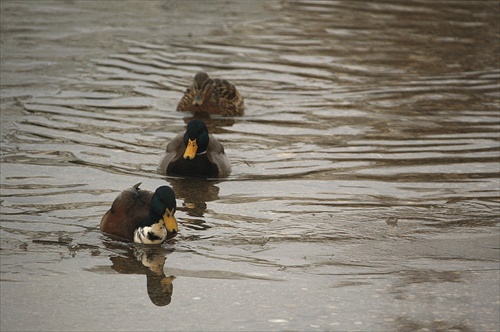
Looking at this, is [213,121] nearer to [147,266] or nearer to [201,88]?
[201,88]

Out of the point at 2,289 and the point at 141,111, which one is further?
the point at 141,111

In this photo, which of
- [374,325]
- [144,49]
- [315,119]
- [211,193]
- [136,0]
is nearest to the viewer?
[374,325]

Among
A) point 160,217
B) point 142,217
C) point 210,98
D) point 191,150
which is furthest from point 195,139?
point 210,98

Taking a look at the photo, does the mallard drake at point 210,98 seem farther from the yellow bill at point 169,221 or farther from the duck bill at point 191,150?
the yellow bill at point 169,221

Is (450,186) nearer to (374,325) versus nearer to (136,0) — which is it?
(374,325)

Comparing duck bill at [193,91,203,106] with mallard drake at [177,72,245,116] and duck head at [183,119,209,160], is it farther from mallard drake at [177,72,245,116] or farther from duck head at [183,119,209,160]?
duck head at [183,119,209,160]

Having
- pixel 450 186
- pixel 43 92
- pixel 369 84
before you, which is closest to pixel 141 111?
pixel 43 92

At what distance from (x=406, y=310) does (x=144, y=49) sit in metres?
12.0

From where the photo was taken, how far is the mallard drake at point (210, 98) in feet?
52.0

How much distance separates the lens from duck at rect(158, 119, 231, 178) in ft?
40.9

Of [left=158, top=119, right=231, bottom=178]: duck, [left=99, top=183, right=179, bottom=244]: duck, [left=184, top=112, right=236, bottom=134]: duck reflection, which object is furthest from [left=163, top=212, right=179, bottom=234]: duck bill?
[left=184, top=112, right=236, bottom=134]: duck reflection

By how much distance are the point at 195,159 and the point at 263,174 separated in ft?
2.47

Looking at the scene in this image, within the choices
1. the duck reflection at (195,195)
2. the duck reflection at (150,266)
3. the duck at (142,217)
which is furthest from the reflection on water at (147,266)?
the duck reflection at (195,195)

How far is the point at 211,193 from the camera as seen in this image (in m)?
11.9
